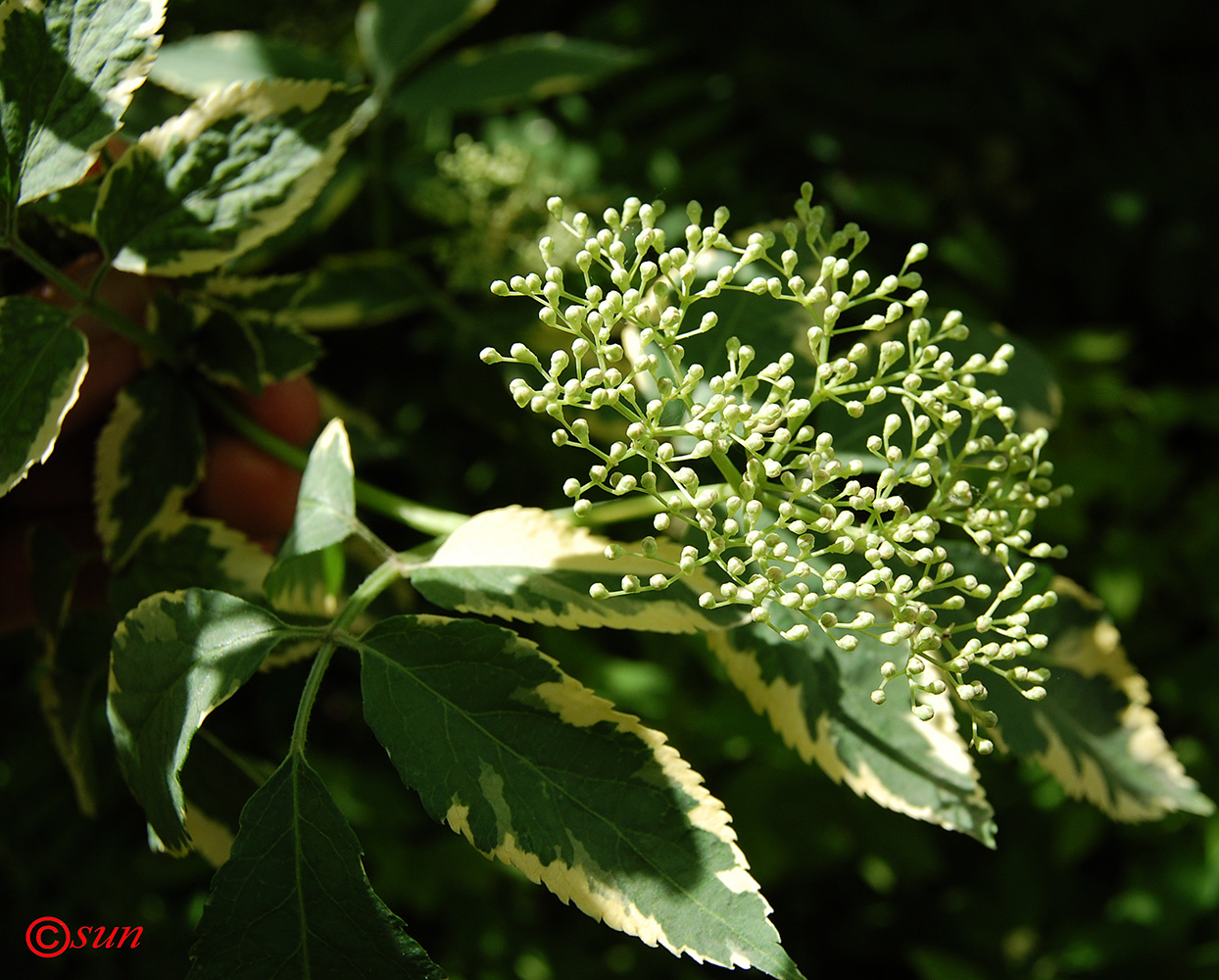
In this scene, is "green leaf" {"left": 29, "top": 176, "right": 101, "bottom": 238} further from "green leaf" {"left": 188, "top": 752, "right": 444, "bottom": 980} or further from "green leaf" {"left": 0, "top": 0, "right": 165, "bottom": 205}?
"green leaf" {"left": 188, "top": 752, "right": 444, "bottom": 980}

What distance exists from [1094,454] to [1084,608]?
0.83 m

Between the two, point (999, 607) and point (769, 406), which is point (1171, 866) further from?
point (769, 406)

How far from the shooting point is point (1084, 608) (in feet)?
2.60

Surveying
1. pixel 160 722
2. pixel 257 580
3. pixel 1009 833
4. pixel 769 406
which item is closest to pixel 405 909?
pixel 257 580

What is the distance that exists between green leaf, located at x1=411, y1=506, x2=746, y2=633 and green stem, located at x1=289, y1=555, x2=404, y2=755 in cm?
4

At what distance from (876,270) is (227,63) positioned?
3.30 ft

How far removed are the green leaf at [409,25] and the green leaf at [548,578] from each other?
2.68 feet

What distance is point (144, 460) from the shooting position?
880 millimetres

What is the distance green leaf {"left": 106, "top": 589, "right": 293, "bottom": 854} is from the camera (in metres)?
0.63

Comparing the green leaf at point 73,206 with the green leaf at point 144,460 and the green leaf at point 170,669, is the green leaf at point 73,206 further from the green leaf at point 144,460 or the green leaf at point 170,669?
the green leaf at point 170,669

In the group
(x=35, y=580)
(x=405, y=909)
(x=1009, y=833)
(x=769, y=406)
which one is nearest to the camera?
(x=769, y=406)

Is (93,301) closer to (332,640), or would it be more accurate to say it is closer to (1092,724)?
(332,640)
